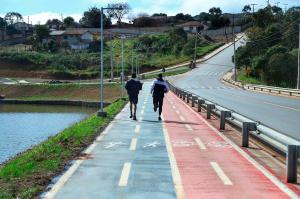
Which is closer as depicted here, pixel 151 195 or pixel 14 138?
pixel 151 195

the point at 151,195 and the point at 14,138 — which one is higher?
the point at 151,195

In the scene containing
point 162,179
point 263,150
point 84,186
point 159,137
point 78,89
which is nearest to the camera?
point 84,186

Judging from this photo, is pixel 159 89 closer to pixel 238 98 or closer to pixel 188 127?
pixel 188 127

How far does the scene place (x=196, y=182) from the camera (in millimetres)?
9766

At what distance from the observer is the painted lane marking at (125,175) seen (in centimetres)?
963

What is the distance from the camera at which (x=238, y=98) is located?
144 feet

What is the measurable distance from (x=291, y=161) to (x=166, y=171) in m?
2.50

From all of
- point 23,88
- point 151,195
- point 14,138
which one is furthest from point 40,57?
point 151,195

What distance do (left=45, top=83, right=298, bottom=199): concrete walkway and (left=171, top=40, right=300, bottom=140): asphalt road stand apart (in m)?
4.41

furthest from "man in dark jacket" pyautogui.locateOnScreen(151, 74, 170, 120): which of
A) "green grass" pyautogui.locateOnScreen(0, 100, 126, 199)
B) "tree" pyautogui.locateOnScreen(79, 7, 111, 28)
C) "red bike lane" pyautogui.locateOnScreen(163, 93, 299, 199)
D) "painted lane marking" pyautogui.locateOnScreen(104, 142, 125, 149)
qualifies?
"tree" pyautogui.locateOnScreen(79, 7, 111, 28)

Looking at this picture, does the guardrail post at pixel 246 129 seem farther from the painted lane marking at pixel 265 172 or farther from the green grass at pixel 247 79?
the green grass at pixel 247 79

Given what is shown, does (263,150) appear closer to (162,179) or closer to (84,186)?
(162,179)

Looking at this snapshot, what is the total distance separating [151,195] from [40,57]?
12155cm

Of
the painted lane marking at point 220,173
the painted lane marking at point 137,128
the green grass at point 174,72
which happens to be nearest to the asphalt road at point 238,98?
the green grass at point 174,72
